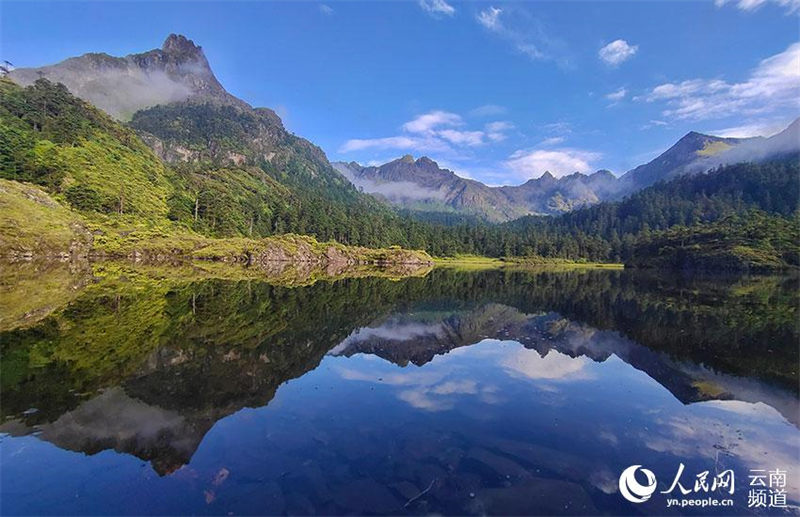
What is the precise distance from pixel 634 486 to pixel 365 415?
27.0ft

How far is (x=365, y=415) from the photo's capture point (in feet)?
44.9

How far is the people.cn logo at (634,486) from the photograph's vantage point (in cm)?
933

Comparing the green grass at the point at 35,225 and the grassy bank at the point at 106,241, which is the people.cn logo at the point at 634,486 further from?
the green grass at the point at 35,225

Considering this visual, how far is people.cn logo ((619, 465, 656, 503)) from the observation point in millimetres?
9328

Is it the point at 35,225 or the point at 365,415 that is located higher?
the point at 35,225

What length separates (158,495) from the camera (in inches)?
332

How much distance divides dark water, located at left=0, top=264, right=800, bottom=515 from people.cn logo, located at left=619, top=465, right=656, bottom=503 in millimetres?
209

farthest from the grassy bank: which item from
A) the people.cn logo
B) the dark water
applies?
the people.cn logo

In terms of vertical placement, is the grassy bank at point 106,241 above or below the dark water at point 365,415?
above

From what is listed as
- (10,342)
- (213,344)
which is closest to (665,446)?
(213,344)

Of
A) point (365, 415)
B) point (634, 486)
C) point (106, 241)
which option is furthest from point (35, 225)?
point (634, 486)

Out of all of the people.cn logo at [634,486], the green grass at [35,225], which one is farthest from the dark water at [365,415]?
the green grass at [35,225]

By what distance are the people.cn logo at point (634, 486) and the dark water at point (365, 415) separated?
21cm

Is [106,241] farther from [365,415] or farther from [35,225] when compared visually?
[365,415]
